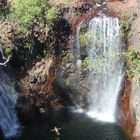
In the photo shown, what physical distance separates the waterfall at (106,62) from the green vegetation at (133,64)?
1550mm

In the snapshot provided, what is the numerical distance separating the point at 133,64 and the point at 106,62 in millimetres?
4944

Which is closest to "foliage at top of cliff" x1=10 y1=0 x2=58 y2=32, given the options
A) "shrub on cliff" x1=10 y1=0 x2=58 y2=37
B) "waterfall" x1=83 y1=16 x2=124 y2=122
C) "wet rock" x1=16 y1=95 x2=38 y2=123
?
"shrub on cliff" x1=10 y1=0 x2=58 y2=37

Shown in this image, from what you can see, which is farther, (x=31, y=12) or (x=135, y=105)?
(x=31, y=12)

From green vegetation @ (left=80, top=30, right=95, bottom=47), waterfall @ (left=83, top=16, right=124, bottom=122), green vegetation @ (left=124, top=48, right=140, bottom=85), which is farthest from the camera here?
green vegetation @ (left=80, top=30, right=95, bottom=47)

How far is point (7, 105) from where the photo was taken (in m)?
43.5

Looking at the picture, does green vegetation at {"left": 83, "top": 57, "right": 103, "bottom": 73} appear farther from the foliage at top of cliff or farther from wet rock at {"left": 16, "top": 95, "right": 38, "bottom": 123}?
wet rock at {"left": 16, "top": 95, "right": 38, "bottom": 123}

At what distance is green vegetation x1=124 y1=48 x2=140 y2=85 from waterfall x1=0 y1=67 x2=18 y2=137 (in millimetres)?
10819

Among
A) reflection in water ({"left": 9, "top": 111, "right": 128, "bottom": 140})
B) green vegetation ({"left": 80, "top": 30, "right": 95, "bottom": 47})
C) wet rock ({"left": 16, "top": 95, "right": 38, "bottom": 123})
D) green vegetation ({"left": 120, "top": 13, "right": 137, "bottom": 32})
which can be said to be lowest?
reflection in water ({"left": 9, "top": 111, "right": 128, "bottom": 140})

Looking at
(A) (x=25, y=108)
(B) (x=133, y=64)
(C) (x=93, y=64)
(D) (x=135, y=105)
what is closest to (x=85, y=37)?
(C) (x=93, y=64)

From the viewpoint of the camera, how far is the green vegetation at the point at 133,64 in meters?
38.4

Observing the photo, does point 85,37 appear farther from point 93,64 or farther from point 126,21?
point 126,21

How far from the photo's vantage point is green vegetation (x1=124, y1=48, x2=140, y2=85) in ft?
126

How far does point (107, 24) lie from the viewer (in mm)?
44188

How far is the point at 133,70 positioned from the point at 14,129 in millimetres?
11846
